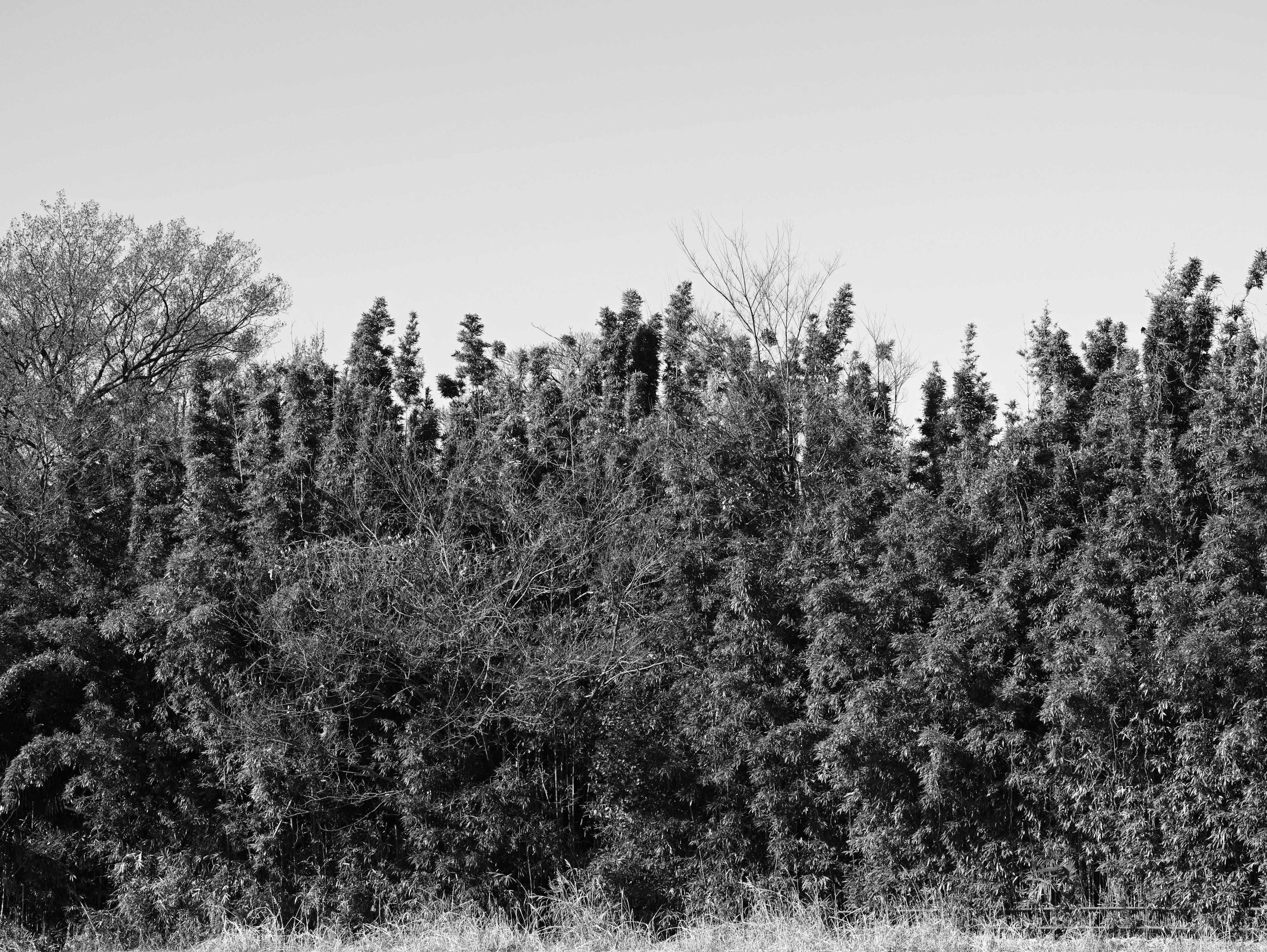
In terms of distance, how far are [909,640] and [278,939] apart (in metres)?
6.12

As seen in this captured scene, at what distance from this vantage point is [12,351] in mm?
23234

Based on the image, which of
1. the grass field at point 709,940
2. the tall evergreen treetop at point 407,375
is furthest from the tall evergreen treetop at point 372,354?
the grass field at point 709,940

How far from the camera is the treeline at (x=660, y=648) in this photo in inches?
450

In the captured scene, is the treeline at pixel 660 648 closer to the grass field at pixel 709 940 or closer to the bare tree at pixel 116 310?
the grass field at pixel 709 940

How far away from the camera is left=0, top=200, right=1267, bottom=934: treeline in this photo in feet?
37.5

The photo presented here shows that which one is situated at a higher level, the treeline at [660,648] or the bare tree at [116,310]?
the bare tree at [116,310]

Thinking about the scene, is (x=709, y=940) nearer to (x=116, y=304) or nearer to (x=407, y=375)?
(x=407, y=375)

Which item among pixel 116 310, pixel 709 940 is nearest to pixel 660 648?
pixel 709 940

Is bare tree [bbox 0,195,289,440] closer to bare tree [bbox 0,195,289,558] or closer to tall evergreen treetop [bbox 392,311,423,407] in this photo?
bare tree [bbox 0,195,289,558]

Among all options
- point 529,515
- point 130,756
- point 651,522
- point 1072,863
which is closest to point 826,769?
point 1072,863

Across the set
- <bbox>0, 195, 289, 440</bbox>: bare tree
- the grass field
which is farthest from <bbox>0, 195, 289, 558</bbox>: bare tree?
the grass field

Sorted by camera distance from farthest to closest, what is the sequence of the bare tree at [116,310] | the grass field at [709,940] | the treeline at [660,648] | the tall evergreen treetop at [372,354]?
the bare tree at [116,310]
the tall evergreen treetop at [372,354]
the treeline at [660,648]
the grass field at [709,940]

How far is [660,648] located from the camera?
13.3m

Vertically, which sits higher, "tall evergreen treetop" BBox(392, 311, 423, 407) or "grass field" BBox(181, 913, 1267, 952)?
"tall evergreen treetop" BBox(392, 311, 423, 407)
